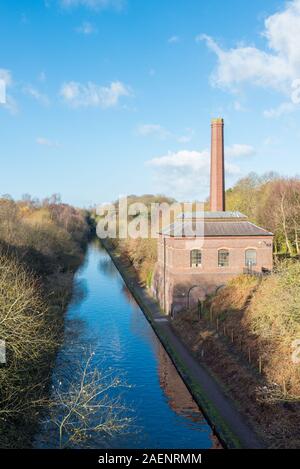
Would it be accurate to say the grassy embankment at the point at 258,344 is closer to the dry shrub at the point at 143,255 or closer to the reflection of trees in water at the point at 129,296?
the reflection of trees in water at the point at 129,296

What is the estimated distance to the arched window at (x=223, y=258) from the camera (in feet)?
90.0

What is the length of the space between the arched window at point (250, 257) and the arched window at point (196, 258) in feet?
10.1

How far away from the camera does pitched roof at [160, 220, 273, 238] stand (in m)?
27.3

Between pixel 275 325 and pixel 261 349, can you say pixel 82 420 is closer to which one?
pixel 261 349

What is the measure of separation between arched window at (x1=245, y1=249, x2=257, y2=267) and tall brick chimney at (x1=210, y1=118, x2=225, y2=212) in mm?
4157

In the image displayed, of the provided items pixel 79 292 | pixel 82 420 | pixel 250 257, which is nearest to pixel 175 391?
pixel 82 420

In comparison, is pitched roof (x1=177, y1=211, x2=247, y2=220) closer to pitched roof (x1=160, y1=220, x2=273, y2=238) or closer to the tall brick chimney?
pitched roof (x1=160, y1=220, x2=273, y2=238)

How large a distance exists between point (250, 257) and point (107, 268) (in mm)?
28352

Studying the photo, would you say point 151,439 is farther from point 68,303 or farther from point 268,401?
point 68,303

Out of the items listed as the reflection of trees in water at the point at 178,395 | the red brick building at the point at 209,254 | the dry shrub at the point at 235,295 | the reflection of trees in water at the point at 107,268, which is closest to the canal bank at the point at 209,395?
the reflection of trees in water at the point at 178,395

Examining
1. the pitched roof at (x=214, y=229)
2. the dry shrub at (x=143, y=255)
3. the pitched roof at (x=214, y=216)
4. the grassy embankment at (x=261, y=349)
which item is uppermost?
the pitched roof at (x=214, y=216)

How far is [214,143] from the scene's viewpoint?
2992 cm

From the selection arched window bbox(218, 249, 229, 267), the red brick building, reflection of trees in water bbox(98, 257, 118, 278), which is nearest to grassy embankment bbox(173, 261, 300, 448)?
the red brick building
